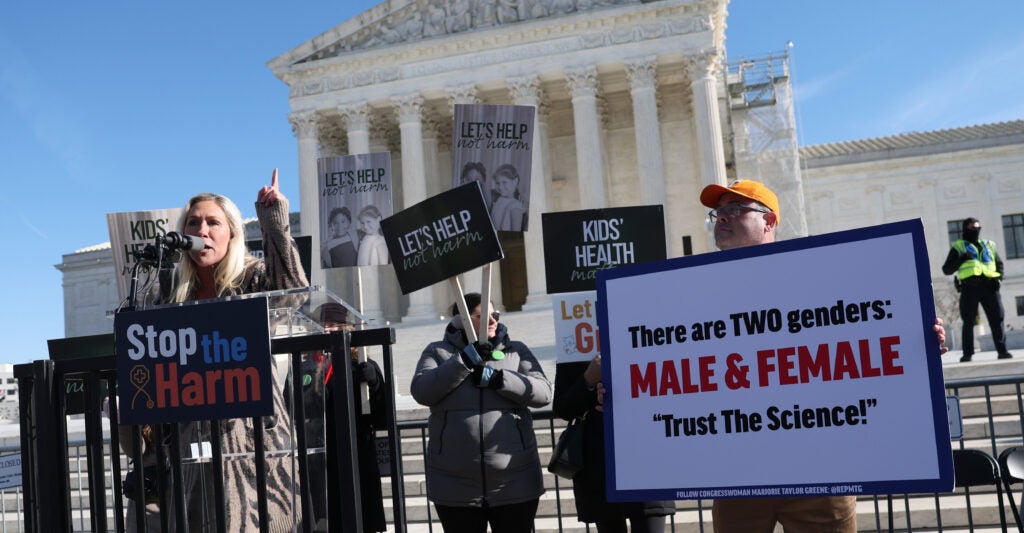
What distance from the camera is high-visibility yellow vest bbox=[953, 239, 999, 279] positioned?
40.3 ft

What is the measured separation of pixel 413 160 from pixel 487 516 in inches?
1178

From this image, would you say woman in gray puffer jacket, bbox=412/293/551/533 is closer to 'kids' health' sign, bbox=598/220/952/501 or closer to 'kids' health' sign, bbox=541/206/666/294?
'kids' health' sign, bbox=598/220/952/501

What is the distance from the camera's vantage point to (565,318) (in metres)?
6.27

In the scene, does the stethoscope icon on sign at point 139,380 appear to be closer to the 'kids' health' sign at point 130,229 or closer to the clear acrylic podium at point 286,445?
the clear acrylic podium at point 286,445

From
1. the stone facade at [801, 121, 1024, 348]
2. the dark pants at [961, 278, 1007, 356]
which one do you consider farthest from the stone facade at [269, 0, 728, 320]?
the dark pants at [961, 278, 1007, 356]

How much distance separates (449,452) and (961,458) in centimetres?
263

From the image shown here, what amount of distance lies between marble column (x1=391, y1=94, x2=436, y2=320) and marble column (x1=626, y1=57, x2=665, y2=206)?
8.25 metres

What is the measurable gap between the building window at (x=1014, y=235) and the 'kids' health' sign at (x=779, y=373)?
1820 inches

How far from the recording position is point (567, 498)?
8.36 meters

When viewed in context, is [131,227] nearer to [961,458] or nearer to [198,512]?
[198,512]

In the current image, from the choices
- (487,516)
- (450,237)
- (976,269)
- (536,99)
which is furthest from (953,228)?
(487,516)

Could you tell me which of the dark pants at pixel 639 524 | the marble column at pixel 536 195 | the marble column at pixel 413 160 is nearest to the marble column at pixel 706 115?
the marble column at pixel 536 195

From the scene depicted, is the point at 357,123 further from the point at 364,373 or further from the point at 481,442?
the point at 481,442

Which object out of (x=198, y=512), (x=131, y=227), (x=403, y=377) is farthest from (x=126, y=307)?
(x=403, y=377)
